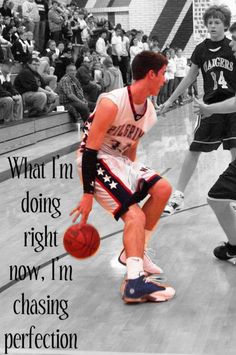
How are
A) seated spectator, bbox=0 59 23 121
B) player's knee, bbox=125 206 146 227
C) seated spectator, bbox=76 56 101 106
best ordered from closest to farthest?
1. player's knee, bbox=125 206 146 227
2. seated spectator, bbox=0 59 23 121
3. seated spectator, bbox=76 56 101 106

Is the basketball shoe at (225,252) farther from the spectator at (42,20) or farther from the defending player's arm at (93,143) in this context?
the spectator at (42,20)

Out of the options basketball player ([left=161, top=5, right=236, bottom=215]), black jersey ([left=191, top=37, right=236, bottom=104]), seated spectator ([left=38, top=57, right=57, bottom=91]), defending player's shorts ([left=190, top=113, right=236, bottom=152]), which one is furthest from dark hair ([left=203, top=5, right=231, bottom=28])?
seated spectator ([left=38, top=57, right=57, bottom=91])

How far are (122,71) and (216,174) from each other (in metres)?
12.6

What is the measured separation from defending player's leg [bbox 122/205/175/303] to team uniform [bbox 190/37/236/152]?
2108 mm

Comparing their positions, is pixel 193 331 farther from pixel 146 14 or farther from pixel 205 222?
pixel 146 14

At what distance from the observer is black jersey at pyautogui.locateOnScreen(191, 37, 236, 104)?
5.70 metres

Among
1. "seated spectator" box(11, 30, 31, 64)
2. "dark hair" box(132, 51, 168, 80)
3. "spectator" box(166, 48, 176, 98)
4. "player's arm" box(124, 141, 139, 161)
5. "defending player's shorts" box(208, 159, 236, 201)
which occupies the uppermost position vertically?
"dark hair" box(132, 51, 168, 80)

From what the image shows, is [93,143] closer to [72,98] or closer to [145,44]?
[72,98]

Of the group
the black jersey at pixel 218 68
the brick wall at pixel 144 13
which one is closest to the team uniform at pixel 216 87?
the black jersey at pixel 218 68

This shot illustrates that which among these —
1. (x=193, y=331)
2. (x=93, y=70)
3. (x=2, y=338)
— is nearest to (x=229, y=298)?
(x=193, y=331)

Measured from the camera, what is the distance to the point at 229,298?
150 inches

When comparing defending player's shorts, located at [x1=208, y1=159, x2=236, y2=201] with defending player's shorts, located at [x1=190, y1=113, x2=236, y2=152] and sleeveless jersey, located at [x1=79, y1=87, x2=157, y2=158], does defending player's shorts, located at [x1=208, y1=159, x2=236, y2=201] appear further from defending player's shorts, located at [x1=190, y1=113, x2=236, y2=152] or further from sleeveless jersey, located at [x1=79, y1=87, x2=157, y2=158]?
defending player's shorts, located at [x1=190, y1=113, x2=236, y2=152]

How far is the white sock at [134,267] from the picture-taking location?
12.5 feet

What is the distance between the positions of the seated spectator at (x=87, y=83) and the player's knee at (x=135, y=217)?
1101 cm
